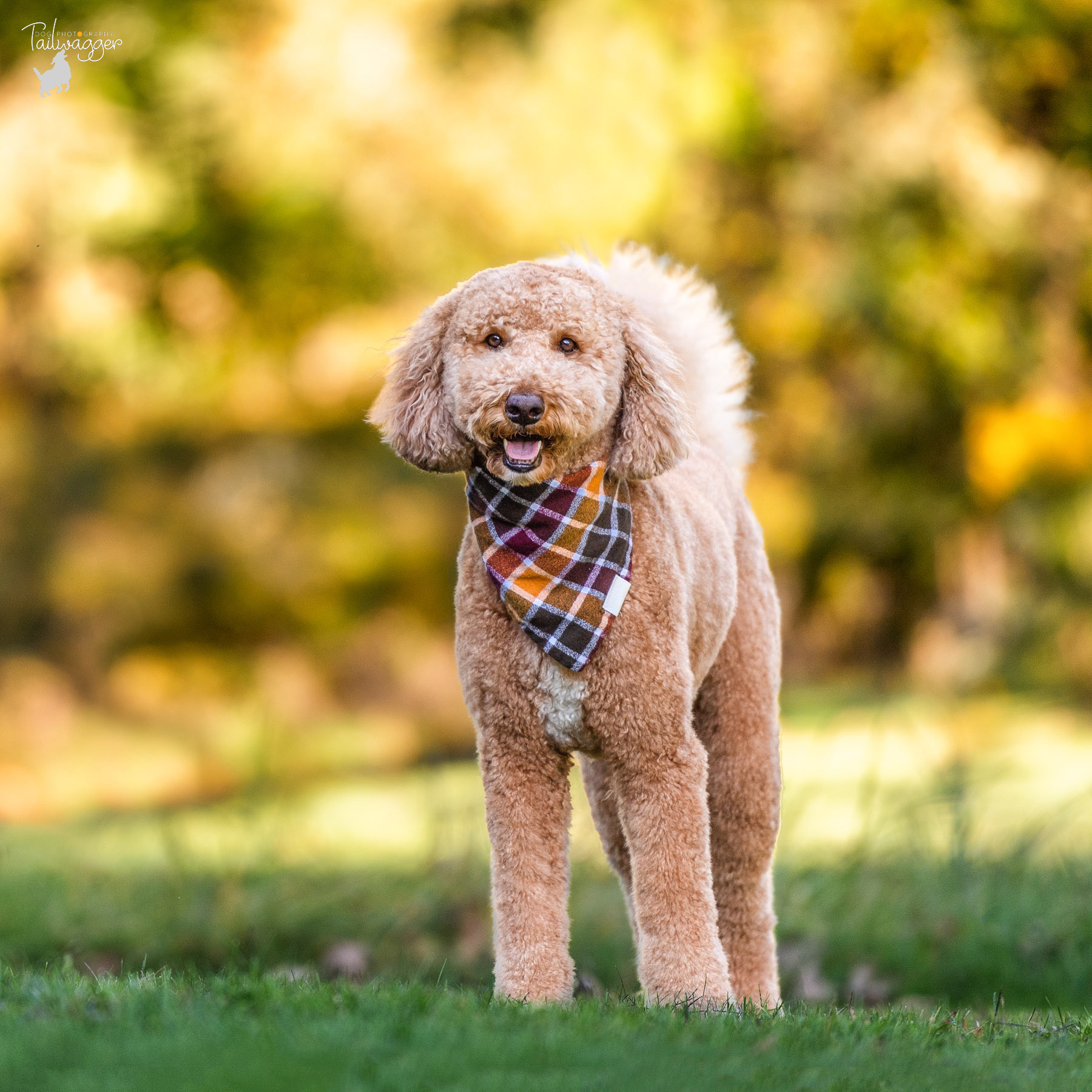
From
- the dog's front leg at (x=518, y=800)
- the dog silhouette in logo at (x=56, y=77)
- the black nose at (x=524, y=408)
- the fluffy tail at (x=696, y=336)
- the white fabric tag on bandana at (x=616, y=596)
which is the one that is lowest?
the dog's front leg at (x=518, y=800)

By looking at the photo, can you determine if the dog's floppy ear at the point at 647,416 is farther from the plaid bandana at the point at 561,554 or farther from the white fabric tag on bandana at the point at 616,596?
the white fabric tag on bandana at the point at 616,596

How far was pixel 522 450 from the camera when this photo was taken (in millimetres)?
2748

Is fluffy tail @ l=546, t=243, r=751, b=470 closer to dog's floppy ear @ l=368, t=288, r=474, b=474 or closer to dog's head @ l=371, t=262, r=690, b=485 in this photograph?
dog's head @ l=371, t=262, r=690, b=485

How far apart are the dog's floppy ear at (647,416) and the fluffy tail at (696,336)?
0.57ft

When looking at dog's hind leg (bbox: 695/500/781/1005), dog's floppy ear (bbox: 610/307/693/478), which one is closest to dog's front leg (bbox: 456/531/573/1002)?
dog's floppy ear (bbox: 610/307/693/478)

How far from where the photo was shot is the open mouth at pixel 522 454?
2744 mm

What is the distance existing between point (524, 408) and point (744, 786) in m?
1.25

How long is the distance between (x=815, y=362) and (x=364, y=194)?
4.58 m

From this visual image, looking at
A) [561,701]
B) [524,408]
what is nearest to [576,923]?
[561,701]

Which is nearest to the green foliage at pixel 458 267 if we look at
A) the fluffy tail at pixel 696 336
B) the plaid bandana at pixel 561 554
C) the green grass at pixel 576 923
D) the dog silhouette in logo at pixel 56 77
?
the dog silhouette in logo at pixel 56 77

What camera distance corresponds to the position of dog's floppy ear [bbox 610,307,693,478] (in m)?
2.90

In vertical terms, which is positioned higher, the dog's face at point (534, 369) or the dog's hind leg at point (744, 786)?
the dog's face at point (534, 369)

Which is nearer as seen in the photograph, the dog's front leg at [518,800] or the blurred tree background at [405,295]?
the dog's front leg at [518,800]

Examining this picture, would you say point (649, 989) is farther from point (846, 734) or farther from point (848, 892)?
point (846, 734)
